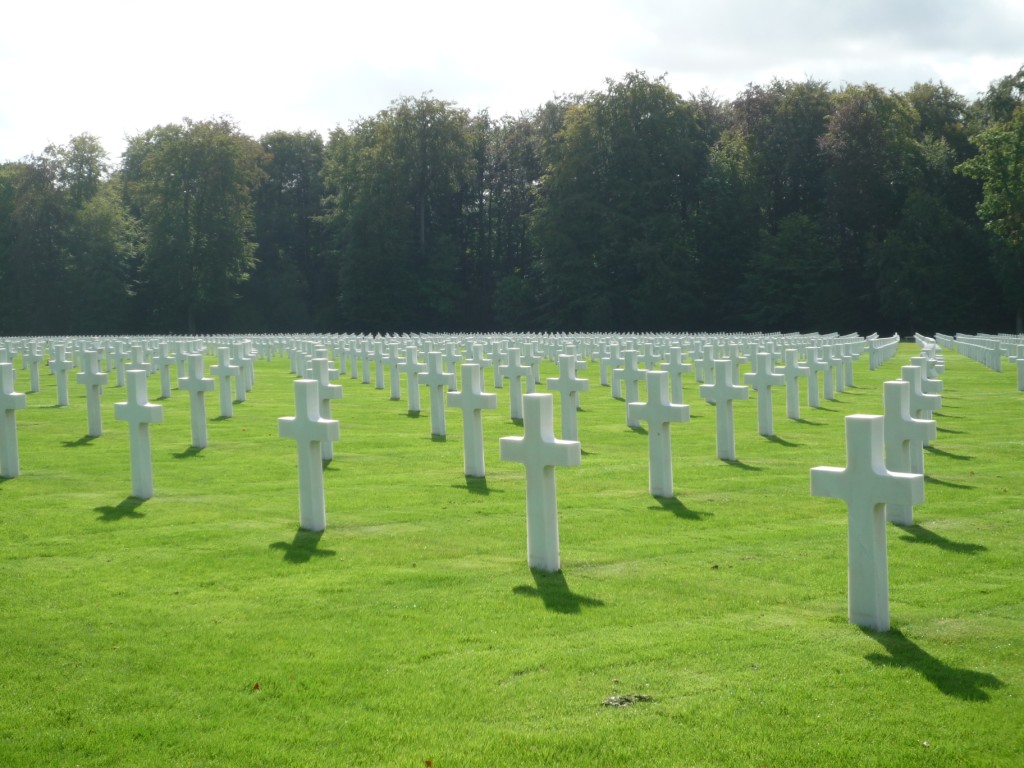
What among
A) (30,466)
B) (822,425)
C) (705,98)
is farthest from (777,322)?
(30,466)

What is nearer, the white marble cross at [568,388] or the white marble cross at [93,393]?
the white marble cross at [568,388]

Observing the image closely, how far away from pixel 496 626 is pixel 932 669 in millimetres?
2045

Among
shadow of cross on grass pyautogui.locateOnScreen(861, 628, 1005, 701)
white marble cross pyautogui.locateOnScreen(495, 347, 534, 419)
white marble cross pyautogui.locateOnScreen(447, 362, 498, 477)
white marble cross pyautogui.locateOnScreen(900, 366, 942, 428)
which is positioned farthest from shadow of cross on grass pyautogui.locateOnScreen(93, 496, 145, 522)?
white marble cross pyautogui.locateOnScreen(900, 366, 942, 428)

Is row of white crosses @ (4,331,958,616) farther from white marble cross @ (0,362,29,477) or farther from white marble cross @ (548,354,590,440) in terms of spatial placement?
white marble cross @ (0,362,29,477)

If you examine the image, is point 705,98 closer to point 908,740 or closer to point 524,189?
point 524,189

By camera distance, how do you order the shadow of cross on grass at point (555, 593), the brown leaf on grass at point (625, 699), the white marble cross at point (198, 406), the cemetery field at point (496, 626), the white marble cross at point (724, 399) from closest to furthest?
the cemetery field at point (496, 626) → the brown leaf on grass at point (625, 699) → the shadow of cross on grass at point (555, 593) → the white marble cross at point (724, 399) → the white marble cross at point (198, 406)

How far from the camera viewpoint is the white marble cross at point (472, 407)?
412 inches

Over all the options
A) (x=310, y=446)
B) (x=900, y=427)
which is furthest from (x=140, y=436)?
(x=900, y=427)

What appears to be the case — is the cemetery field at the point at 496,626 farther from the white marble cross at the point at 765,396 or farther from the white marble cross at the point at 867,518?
the white marble cross at the point at 765,396

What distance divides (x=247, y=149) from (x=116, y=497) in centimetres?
5577

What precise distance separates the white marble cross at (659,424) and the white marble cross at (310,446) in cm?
259

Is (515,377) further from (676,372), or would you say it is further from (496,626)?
(496,626)

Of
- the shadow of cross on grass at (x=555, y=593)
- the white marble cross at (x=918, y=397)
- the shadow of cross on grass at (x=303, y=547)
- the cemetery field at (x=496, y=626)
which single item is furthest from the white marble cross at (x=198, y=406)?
the white marble cross at (x=918, y=397)

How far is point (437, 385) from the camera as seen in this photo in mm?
13875
